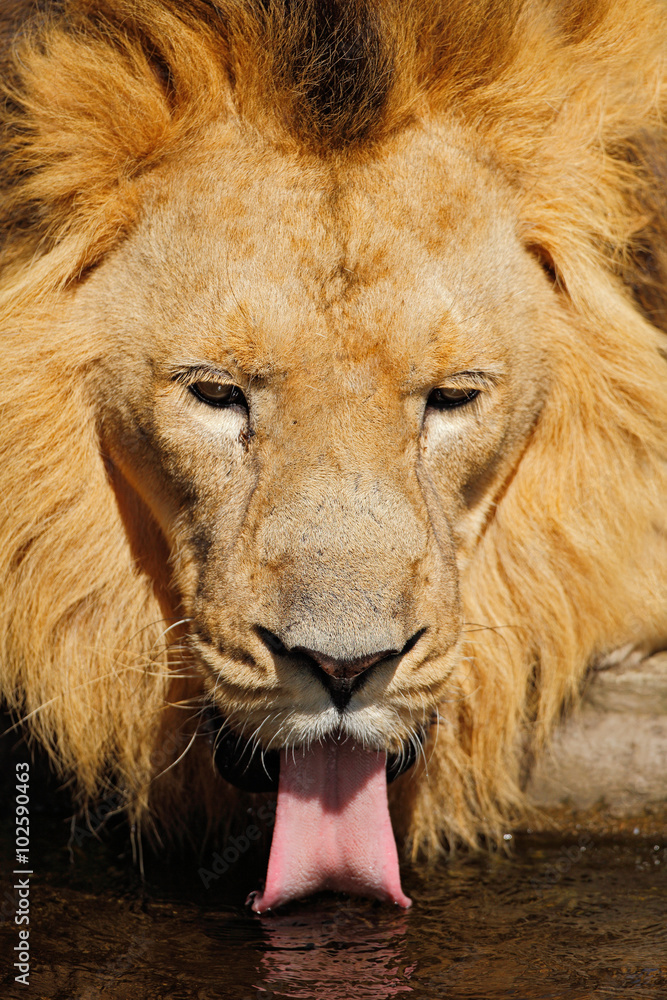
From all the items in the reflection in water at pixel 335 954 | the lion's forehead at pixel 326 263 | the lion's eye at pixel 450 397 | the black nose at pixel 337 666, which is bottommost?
the reflection in water at pixel 335 954

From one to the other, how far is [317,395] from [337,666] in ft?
2.10

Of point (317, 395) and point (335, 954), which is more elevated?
point (317, 395)

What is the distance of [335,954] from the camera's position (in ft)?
9.58

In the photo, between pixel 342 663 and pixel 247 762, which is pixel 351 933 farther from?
pixel 342 663

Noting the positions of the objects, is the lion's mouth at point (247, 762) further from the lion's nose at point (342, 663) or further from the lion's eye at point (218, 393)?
the lion's eye at point (218, 393)

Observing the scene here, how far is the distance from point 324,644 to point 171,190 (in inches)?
47.8

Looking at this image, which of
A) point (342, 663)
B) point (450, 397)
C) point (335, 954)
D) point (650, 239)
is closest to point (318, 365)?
point (450, 397)

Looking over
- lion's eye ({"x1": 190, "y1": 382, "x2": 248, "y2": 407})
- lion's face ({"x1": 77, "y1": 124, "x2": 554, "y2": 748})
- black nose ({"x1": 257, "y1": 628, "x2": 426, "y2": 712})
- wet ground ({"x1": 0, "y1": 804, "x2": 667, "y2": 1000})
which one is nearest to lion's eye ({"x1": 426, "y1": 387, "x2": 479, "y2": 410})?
lion's face ({"x1": 77, "y1": 124, "x2": 554, "y2": 748})

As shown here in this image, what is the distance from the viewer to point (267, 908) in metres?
3.07

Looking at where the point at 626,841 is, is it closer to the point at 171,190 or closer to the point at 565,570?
the point at 565,570

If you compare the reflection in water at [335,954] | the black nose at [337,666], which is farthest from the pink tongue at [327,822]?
the black nose at [337,666]

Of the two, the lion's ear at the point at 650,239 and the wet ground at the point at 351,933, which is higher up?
the lion's ear at the point at 650,239

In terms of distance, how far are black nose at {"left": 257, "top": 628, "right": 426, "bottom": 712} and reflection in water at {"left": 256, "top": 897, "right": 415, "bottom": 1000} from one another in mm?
648

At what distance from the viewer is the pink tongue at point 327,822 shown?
3016 millimetres
